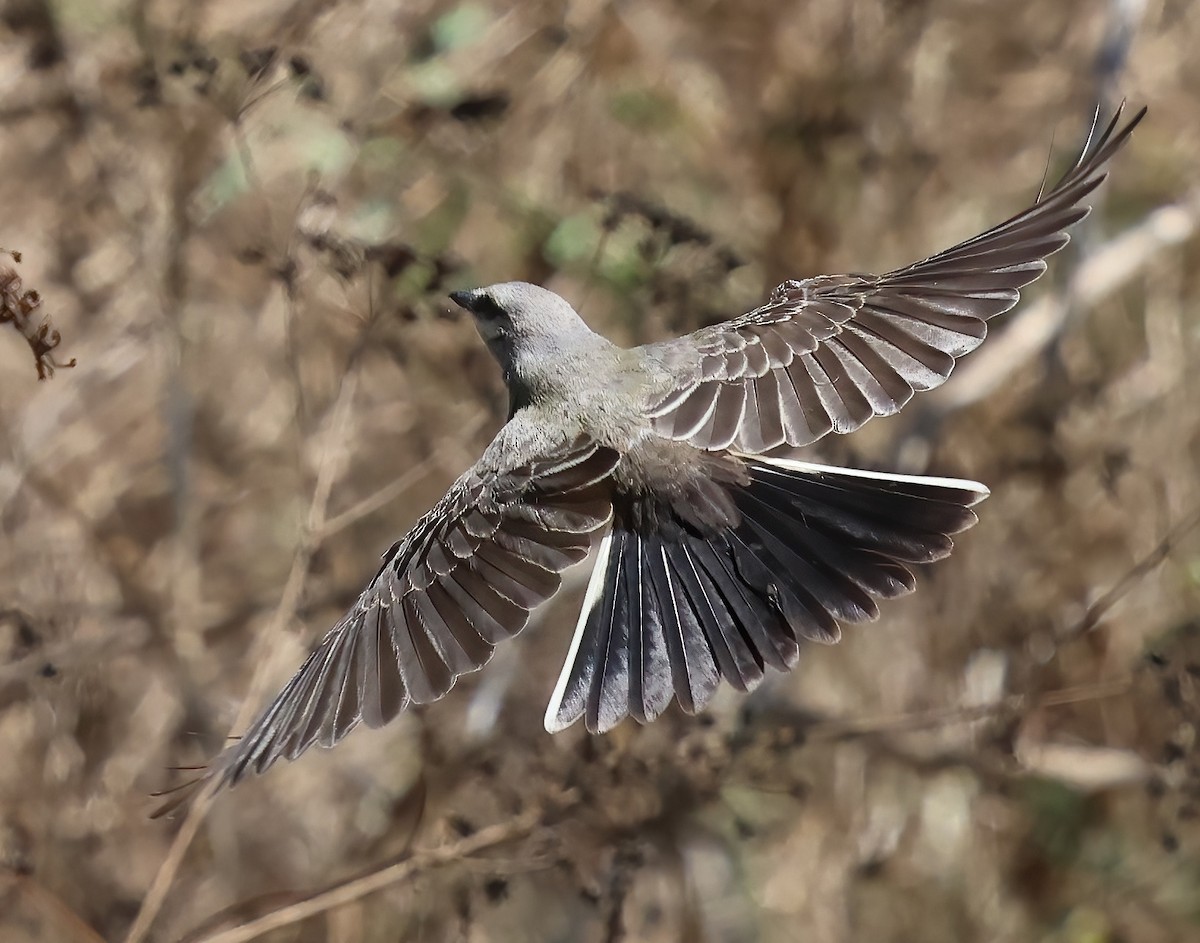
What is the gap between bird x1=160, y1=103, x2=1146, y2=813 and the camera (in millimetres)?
2553

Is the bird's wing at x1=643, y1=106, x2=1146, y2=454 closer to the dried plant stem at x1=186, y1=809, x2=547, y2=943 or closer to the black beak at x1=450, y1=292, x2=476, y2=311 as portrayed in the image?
the black beak at x1=450, y1=292, x2=476, y2=311

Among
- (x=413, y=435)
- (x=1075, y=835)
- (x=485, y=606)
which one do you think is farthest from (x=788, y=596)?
(x=1075, y=835)

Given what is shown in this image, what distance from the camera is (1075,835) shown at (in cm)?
451

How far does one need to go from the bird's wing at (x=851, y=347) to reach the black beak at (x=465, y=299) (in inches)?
16.8

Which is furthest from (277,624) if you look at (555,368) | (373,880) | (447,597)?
(555,368)

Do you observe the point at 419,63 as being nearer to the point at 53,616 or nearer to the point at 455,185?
the point at 455,185

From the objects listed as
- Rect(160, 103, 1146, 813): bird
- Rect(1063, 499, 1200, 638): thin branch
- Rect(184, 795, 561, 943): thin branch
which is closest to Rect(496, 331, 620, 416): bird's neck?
Rect(160, 103, 1146, 813): bird

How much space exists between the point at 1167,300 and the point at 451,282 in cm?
259

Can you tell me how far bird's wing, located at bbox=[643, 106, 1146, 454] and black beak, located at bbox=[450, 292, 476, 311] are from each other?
1.40 ft

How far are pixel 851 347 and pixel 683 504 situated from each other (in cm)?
49

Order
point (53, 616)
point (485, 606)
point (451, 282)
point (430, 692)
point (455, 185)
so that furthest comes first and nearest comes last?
point (455, 185) → point (53, 616) → point (451, 282) → point (485, 606) → point (430, 692)

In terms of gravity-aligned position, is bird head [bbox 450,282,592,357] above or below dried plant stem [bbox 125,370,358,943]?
above

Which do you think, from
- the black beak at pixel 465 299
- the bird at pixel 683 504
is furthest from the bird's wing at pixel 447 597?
the black beak at pixel 465 299

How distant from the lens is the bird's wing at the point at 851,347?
267 centimetres
